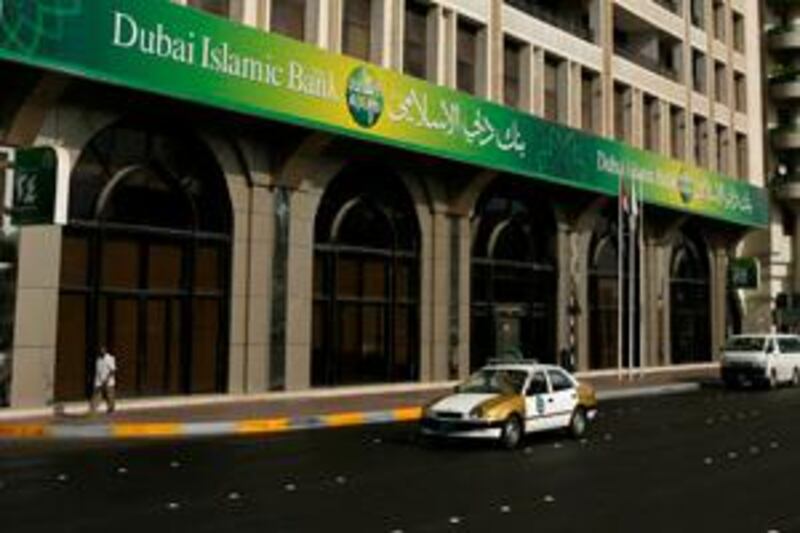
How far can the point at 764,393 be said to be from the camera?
1462 inches

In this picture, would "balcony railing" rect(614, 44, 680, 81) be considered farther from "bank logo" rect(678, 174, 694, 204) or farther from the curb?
the curb

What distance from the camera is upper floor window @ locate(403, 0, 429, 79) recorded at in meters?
35.7

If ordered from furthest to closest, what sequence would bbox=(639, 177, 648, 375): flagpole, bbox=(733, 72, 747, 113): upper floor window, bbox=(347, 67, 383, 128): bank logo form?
1. bbox=(733, 72, 747, 113): upper floor window
2. bbox=(639, 177, 648, 375): flagpole
3. bbox=(347, 67, 383, 128): bank logo

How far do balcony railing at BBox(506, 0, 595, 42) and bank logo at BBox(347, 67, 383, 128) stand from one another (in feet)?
35.9

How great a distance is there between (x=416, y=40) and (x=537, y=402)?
18.4m

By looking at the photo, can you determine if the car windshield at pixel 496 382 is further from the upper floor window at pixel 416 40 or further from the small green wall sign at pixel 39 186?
the upper floor window at pixel 416 40

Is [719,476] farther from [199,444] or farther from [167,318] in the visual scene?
[167,318]

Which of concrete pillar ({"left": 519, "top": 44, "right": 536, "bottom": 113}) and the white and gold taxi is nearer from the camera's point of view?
the white and gold taxi

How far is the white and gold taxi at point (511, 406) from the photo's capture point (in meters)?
19.5

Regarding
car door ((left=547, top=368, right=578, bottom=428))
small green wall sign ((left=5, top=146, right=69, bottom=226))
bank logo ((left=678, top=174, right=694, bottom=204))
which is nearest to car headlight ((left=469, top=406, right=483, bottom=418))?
car door ((left=547, top=368, right=578, bottom=428))

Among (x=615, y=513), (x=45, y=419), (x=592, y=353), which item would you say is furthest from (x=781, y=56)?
(x=615, y=513)

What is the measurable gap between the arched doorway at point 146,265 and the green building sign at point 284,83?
2775 millimetres

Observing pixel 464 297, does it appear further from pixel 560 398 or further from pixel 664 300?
pixel 664 300

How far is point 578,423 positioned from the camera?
870 inches
